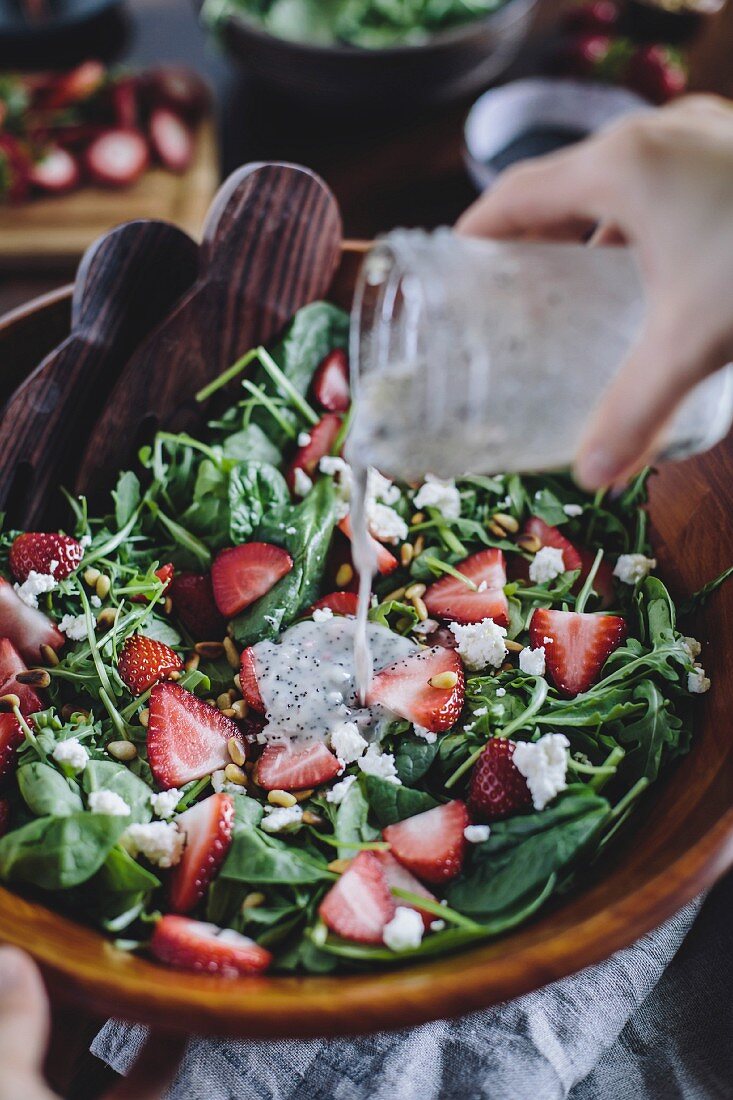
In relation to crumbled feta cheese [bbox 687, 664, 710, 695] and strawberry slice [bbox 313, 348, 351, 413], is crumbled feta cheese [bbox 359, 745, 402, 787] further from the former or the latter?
strawberry slice [bbox 313, 348, 351, 413]

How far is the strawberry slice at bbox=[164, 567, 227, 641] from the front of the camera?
176 cm

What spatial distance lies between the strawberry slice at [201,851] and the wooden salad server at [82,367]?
669mm

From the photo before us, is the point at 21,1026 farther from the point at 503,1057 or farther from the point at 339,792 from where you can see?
the point at 503,1057

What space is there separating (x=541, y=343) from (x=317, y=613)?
683 mm

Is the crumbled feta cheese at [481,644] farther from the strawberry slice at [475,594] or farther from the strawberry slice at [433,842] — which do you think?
the strawberry slice at [433,842]

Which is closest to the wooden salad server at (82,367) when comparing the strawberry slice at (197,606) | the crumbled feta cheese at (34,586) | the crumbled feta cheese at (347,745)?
the crumbled feta cheese at (34,586)

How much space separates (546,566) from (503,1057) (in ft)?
2.48

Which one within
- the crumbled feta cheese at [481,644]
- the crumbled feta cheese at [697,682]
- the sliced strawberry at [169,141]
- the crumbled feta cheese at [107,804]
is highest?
the sliced strawberry at [169,141]

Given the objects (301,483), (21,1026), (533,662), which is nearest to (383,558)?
(301,483)

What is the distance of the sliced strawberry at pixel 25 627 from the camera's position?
1.63 meters

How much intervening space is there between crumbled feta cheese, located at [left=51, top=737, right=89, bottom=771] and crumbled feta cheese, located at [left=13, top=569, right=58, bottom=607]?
0.28 meters

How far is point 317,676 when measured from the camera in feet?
5.44

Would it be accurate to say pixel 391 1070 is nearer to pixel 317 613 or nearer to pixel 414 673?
pixel 414 673

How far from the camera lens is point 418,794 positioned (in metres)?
1.50
